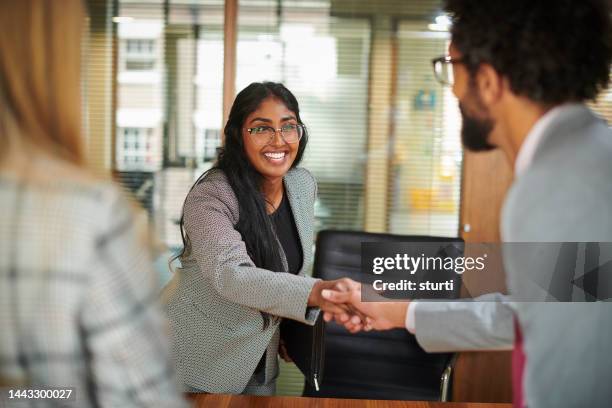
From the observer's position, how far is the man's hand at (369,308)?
1.95m

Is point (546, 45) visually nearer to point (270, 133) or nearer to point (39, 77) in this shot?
point (39, 77)

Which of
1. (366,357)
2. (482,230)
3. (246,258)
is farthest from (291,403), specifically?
(482,230)

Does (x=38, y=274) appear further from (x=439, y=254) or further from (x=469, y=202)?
(x=469, y=202)

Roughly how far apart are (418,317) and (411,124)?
2357 mm

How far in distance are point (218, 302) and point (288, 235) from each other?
0.35 m

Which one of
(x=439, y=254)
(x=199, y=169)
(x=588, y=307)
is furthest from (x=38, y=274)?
(x=199, y=169)

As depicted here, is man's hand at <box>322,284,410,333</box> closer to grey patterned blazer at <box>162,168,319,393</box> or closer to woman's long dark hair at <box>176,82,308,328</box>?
grey patterned blazer at <box>162,168,319,393</box>

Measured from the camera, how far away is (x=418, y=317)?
1592mm

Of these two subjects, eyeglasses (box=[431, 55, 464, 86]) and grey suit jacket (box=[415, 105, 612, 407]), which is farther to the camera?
eyeglasses (box=[431, 55, 464, 86])

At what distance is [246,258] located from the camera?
214 cm

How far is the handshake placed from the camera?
1.99m

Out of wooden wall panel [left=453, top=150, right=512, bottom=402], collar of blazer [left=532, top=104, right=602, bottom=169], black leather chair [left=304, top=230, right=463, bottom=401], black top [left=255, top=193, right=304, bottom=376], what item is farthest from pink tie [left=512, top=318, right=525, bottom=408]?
wooden wall panel [left=453, top=150, right=512, bottom=402]

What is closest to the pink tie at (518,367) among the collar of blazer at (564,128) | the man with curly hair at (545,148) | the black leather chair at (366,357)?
the man with curly hair at (545,148)

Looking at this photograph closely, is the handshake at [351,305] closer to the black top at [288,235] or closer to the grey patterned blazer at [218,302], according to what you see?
the grey patterned blazer at [218,302]
